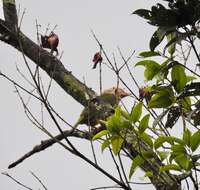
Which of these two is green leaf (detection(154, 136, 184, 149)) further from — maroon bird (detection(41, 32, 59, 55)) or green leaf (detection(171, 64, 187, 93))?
maroon bird (detection(41, 32, 59, 55))

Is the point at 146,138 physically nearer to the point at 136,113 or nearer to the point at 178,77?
the point at 136,113

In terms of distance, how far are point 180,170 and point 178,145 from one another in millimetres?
142

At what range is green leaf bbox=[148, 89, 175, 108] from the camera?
2.09 meters

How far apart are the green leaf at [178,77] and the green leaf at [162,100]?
0.05 metres

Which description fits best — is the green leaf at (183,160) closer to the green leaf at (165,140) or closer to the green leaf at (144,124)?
the green leaf at (165,140)

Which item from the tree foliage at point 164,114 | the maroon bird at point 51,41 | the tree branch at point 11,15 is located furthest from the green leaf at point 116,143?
the tree branch at point 11,15

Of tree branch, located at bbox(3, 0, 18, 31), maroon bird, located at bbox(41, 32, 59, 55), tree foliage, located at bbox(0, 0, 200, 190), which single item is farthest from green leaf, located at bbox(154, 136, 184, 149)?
tree branch, located at bbox(3, 0, 18, 31)

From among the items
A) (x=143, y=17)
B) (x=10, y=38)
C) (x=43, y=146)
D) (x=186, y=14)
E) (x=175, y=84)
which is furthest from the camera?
(x=10, y=38)

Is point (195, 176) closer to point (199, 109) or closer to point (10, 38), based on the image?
point (199, 109)

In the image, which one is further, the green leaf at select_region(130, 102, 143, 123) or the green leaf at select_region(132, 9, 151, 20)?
the green leaf at select_region(130, 102, 143, 123)

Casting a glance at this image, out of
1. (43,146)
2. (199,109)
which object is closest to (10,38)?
(43,146)

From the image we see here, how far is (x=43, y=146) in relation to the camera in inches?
131

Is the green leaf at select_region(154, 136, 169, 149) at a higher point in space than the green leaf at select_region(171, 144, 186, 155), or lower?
higher

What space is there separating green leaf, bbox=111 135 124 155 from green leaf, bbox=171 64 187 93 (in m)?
0.35
